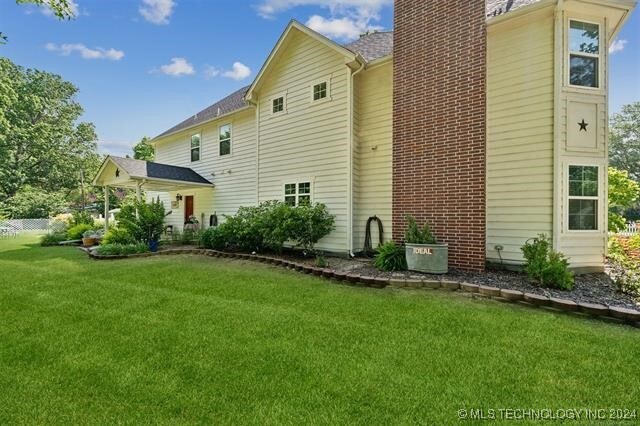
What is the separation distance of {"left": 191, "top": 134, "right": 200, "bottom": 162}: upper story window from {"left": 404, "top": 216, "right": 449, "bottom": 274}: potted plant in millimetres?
11375

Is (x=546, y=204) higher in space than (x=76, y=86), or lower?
lower

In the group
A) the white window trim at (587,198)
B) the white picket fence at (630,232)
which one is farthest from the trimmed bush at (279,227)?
the white picket fence at (630,232)

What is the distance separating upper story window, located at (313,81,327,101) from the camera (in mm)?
9359

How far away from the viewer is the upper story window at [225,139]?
13.0 meters

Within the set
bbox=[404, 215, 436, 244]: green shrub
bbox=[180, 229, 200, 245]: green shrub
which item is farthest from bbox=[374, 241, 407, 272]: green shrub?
bbox=[180, 229, 200, 245]: green shrub

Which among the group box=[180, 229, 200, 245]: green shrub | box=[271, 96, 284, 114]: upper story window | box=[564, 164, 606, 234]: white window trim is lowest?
box=[180, 229, 200, 245]: green shrub

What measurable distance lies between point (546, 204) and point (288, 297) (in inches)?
216

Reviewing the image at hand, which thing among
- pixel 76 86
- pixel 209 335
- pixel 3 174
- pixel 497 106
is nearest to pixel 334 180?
pixel 497 106

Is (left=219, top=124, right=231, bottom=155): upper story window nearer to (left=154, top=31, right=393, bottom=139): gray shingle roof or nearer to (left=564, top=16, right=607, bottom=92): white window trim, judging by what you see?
(left=154, top=31, right=393, bottom=139): gray shingle roof

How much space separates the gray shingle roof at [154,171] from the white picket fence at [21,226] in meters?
11.4

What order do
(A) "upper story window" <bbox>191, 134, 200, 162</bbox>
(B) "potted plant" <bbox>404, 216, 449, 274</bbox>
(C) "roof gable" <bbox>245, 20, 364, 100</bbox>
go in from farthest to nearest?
(A) "upper story window" <bbox>191, 134, 200, 162</bbox> < (C) "roof gable" <bbox>245, 20, 364, 100</bbox> < (B) "potted plant" <bbox>404, 216, 449, 274</bbox>

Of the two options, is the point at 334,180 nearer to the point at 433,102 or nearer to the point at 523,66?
the point at 433,102

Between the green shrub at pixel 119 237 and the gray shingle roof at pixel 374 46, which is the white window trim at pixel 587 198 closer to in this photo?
the gray shingle roof at pixel 374 46

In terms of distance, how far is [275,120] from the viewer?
1059 centimetres
